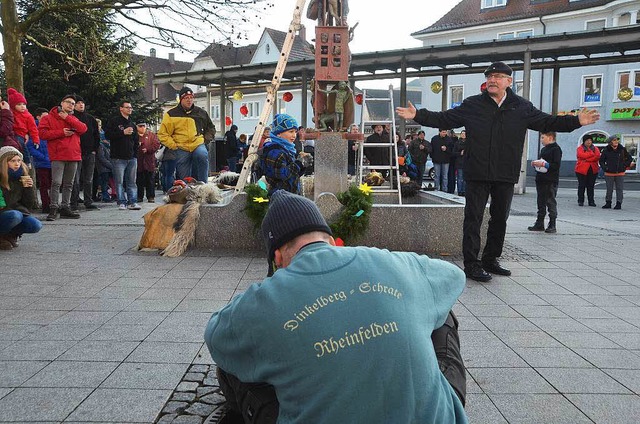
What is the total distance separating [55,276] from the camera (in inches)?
242

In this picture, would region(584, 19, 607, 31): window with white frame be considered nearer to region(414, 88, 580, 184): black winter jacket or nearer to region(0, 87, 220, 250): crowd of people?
region(0, 87, 220, 250): crowd of people

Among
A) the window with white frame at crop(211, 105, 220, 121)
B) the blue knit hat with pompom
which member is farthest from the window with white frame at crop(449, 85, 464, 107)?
the blue knit hat with pompom

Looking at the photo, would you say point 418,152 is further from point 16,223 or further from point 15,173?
point 16,223

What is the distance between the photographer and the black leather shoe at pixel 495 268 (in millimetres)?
6567

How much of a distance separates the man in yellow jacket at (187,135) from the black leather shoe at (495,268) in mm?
5027

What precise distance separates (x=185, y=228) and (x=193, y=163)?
2.42m

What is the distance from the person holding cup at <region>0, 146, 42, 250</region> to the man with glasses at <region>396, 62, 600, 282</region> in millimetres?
4878

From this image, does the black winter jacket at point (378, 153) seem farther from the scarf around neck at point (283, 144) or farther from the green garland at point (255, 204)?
the scarf around neck at point (283, 144)

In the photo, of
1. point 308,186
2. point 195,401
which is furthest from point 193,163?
point 195,401

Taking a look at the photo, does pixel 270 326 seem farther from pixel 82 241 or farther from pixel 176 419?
pixel 82 241

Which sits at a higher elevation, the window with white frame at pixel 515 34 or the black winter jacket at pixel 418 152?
the window with white frame at pixel 515 34

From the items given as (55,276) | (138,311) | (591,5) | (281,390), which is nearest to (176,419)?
(281,390)

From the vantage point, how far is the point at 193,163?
9812 millimetres

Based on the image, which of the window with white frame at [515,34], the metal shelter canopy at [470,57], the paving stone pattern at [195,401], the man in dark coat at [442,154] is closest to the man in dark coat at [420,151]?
the man in dark coat at [442,154]
